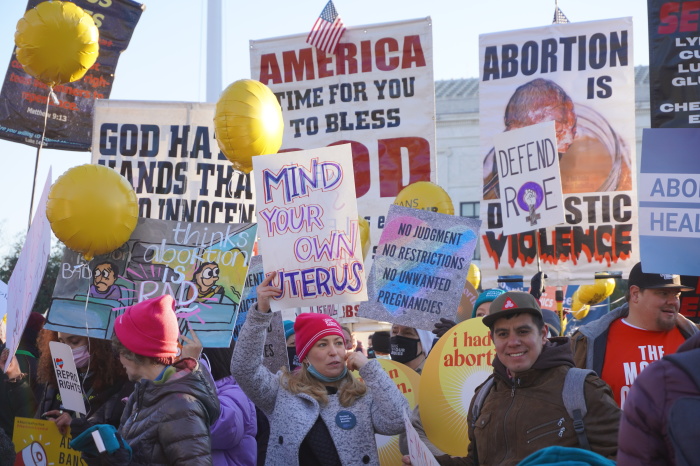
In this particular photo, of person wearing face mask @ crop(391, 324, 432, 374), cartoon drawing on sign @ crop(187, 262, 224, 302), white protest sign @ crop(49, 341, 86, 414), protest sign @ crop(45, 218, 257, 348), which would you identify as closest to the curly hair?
white protest sign @ crop(49, 341, 86, 414)

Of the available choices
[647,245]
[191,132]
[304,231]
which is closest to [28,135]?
[191,132]

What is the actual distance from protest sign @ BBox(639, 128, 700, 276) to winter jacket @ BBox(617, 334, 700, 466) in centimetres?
209

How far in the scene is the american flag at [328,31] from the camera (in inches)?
370

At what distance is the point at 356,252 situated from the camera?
513 cm

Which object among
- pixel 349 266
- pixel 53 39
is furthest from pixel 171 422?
pixel 53 39

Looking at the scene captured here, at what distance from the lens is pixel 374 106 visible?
915 cm

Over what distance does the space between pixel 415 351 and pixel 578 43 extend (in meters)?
4.08

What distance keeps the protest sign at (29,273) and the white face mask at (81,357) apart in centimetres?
34

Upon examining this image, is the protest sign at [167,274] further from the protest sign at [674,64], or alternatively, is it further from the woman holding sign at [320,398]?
the protest sign at [674,64]

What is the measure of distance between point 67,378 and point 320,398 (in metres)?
1.45

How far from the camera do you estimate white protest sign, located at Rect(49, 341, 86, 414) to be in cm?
476

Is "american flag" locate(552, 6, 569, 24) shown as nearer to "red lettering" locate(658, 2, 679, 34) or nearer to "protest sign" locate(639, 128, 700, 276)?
"red lettering" locate(658, 2, 679, 34)

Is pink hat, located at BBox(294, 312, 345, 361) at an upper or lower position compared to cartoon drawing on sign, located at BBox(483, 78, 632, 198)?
lower

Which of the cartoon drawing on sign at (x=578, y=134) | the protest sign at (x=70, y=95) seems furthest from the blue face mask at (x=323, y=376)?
the protest sign at (x=70, y=95)
